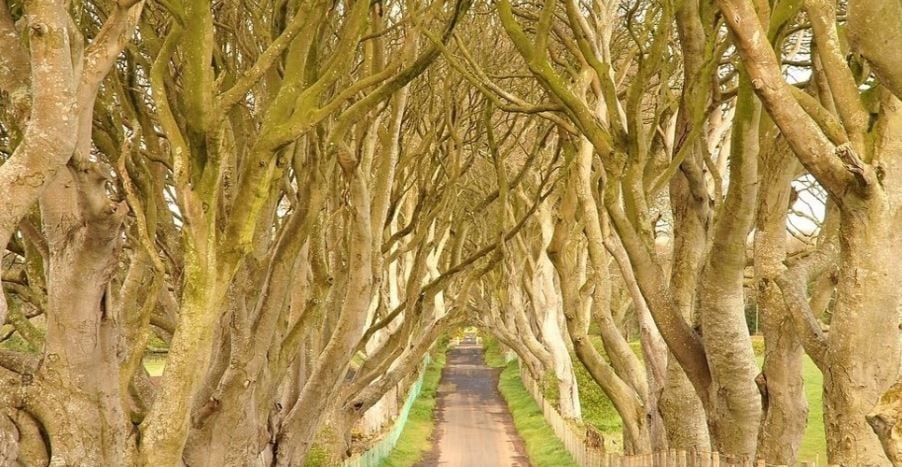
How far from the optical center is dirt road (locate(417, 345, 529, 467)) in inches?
850

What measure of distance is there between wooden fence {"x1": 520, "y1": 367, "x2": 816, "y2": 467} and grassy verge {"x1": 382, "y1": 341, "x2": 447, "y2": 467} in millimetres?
3574

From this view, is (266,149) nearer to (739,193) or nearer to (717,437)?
(739,193)

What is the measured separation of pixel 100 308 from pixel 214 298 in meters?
0.83

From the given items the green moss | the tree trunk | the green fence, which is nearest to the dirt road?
the green fence

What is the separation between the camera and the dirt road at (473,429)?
2158 cm

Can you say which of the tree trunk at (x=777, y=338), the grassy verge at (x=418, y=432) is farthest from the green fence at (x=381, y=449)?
the tree trunk at (x=777, y=338)

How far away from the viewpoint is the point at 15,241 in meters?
8.25

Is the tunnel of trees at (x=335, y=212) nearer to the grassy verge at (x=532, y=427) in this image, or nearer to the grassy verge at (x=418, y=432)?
the grassy verge at (x=532, y=427)

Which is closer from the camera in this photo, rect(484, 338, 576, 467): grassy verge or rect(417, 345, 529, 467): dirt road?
rect(484, 338, 576, 467): grassy verge

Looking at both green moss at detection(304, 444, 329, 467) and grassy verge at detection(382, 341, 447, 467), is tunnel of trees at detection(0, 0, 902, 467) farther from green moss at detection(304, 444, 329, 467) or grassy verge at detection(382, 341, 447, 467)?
grassy verge at detection(382, 341, 447, 467)

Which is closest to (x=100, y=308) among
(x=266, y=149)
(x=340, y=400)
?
(x=266, y=149)

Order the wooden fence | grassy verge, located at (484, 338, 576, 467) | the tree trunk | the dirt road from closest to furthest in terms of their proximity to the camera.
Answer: the tree trunk
the wooden fence
grassy verge, located at (484, 338, 576, 467)
the dirt road

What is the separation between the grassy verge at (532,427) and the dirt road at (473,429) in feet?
0.92

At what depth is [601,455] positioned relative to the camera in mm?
14828
